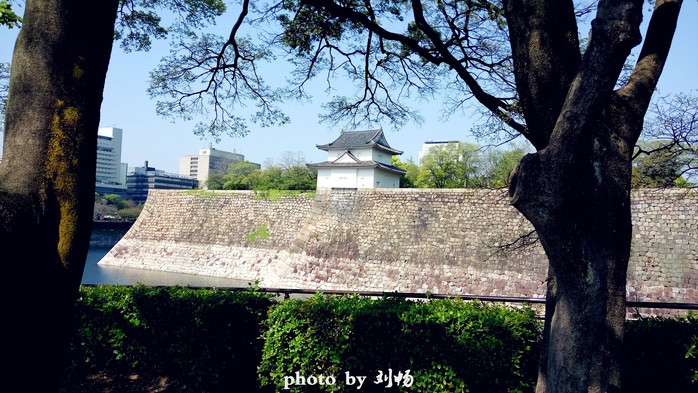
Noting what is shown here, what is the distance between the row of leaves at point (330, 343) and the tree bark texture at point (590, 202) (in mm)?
900

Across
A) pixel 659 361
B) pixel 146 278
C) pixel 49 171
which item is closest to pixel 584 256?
pixel 659 361

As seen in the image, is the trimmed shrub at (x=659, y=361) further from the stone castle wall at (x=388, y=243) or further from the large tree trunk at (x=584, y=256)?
the stone castle wall at (x=388, y=243)

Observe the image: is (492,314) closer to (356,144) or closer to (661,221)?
(661,221)

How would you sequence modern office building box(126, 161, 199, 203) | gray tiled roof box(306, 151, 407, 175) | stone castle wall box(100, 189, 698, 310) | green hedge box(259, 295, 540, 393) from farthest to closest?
modern office building box(126, 161, 199, 203) < gray tiled roof box(306, 151, 407, 175) < stone castle wall box(100, 189, 698, 310) < green hedge box(259, 295, 540, 393)

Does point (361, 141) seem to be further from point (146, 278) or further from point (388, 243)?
point (146, 278)

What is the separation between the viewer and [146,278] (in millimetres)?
17375

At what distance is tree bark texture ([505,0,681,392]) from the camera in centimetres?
195

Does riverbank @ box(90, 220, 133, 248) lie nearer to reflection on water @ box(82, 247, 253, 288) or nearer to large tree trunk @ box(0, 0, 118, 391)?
reflection on water @ box(82, 247, 253, 288)

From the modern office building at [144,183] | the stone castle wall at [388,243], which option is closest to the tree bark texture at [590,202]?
the stone castle wall at [388,243]

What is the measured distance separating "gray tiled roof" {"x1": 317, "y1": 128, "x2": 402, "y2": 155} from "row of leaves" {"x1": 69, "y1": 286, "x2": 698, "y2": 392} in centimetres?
2077

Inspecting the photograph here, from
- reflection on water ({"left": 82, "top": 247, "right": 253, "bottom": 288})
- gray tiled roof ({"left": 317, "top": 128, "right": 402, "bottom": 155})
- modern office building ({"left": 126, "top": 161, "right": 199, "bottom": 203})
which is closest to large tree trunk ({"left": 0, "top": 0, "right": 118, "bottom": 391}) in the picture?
reflection on water ({"left": 82, "top": 247, "right": 253, "bottom": 288})

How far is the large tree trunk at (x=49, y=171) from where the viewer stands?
4.83 ft

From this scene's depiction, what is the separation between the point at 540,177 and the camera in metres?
2.04

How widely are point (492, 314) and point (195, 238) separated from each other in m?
18.7
